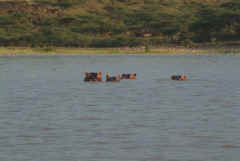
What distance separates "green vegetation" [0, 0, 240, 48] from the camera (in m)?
132

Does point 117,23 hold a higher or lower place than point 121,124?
higher

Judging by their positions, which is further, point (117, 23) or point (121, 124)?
point (117, 23)

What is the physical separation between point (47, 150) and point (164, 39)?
119 meters

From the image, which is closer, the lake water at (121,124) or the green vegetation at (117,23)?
the lake water at (121,124)

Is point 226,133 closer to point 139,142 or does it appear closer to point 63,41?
point 139,142

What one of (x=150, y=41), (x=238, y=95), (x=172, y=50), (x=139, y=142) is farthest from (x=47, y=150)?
(x=150, y=41)

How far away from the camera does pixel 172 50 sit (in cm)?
10338

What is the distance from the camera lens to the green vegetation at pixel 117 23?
433 feet

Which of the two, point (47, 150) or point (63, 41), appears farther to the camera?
point (63, 41)

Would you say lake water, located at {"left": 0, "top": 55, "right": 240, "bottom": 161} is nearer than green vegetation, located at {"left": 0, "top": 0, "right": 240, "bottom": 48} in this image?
Yes

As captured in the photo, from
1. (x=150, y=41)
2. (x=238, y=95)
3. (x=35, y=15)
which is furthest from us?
(x=35, y=15)

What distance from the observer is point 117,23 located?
523ft

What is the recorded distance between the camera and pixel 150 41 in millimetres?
130000

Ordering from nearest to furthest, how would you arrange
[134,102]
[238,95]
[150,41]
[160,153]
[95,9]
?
[160,153] → [134,102] → [238,95] → [150,41] → [95,9]
